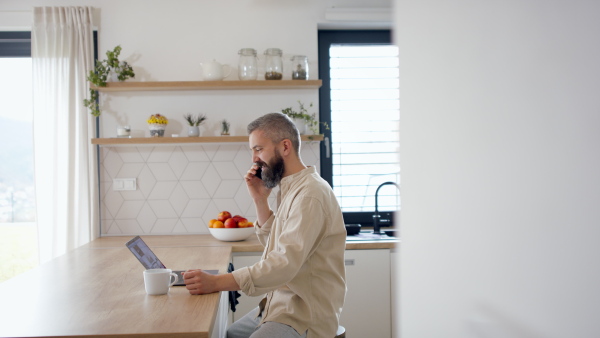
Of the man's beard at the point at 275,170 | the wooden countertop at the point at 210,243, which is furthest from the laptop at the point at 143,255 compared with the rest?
the wooden countertop at the point at 210,243

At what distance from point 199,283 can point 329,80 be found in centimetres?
237

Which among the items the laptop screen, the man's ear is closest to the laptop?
the laptop screen

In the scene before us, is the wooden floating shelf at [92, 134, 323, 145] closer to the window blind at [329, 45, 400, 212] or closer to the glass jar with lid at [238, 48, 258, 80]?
the glass jar with lid at [238, 48, 258, 80]

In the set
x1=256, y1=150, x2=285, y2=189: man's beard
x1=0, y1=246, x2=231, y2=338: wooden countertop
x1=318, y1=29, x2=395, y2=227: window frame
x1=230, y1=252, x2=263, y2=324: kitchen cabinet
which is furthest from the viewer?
x1=318, y1=29, x2=395, y2=227: window frame

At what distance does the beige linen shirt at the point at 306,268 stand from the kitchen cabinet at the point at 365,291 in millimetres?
1104

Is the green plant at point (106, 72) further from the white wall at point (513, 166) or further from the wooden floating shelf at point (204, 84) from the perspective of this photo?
the white wall at point (513, 166)

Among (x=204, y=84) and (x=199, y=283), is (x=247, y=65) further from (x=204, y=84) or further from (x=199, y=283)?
(x=199, y=283)

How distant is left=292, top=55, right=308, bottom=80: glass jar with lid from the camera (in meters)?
3.45

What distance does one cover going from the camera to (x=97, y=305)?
5.14ft

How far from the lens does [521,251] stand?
22 cm

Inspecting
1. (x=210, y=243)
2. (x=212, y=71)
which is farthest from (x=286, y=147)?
(x=212, y=71)

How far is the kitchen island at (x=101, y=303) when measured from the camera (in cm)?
132

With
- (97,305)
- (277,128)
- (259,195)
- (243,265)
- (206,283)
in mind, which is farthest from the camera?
(243,265)

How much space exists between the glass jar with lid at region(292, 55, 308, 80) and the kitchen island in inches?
55.0
